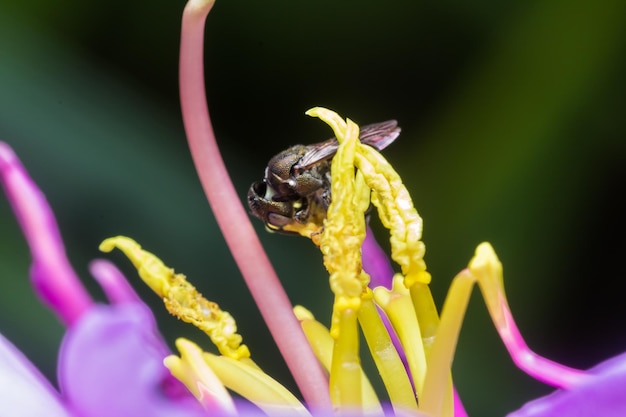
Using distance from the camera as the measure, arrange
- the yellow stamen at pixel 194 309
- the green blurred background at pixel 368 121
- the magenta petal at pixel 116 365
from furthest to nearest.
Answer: the green blurred background at pixel 368 121
the yellow stamen at pixel 194 309
the magenta petal at pixel 116 365

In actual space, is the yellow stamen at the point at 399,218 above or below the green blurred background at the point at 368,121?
below

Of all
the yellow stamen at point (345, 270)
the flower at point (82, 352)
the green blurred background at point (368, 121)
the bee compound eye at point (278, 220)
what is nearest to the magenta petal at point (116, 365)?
the flower at point (82, 352)

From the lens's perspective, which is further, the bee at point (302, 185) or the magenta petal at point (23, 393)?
the bee at point (302, 185)

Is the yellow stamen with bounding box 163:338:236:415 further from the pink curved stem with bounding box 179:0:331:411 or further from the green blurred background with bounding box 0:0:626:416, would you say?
the green blurred background with bounding box 0:0:626:416

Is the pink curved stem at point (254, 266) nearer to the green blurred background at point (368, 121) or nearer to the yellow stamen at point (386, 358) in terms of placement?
the yellow stamen at point (386, 358)

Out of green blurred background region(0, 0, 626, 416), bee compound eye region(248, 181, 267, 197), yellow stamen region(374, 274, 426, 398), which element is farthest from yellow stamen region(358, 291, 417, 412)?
green blurred background region(0, 0, 626, 416)

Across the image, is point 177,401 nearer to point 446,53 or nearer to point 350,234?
point 350,234
